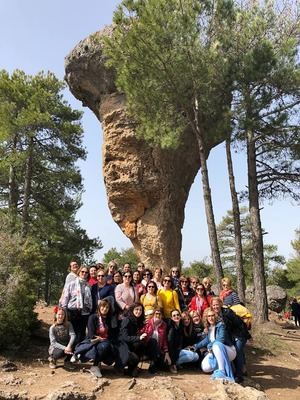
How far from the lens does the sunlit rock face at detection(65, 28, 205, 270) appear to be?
1579cm

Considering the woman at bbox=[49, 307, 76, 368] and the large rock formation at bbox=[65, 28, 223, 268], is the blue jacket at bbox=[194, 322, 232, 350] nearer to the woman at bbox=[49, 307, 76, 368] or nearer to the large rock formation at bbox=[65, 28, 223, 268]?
the woman at bbox=[49, 307, 76, 368]

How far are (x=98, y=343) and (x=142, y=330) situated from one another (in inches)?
31.3

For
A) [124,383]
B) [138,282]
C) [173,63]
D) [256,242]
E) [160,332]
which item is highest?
[173,63]

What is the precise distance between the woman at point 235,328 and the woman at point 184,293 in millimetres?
1290

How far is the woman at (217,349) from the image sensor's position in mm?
6402

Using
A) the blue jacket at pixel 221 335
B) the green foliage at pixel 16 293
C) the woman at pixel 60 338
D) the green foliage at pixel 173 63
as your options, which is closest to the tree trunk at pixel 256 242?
the green foliage at pixel 173 63

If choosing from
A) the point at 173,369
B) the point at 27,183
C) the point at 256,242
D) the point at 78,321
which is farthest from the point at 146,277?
the point at 27,183

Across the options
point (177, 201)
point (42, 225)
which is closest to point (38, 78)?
point (42, 225)

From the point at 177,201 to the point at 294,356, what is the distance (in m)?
8.54

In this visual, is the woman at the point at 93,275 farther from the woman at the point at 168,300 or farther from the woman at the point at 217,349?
the woman at the point at 217,349

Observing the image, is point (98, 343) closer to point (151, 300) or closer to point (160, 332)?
point (160, 332)

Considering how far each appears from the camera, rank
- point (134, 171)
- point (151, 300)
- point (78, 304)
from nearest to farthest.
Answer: point (78, 304) → point (151, 300) → point (134, 171)

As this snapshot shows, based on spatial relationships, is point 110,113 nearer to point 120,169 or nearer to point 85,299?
point 120,169

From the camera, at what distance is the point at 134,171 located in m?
15.7
